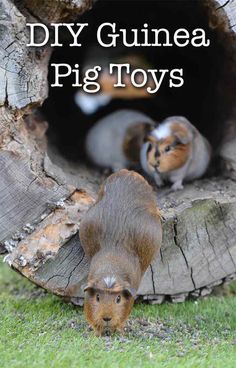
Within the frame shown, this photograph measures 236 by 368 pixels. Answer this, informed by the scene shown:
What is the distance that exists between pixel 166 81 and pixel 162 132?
2532 millimetres

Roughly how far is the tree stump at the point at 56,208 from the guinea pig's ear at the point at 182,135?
747 millimetres

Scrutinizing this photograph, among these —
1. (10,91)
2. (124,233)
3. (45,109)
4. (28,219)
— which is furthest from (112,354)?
(45,109)

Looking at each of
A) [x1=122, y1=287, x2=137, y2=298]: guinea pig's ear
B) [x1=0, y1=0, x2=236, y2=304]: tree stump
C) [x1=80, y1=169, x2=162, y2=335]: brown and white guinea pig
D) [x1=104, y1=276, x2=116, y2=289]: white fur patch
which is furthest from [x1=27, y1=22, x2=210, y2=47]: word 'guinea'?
[x1=122, y1=287, x2=137, y2=298]: guinea pig's ear

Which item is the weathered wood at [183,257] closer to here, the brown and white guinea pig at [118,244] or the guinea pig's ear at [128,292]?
the brown and white guinea pig at [118,244]

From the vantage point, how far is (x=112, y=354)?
475cm

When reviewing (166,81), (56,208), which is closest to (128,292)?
(56,208)

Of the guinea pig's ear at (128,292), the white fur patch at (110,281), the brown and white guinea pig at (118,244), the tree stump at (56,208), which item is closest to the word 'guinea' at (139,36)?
the tree stump at (56,208)

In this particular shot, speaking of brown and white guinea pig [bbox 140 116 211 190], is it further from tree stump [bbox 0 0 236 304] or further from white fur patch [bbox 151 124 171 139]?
tree stump [bbox 0 0 236 304]

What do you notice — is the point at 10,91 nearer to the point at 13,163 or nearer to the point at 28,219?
the point at 13,163

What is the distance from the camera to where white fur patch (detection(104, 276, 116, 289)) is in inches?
201

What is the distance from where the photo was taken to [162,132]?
23.5 ft

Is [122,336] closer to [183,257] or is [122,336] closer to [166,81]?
[183,257]

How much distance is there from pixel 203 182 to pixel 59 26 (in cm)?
198

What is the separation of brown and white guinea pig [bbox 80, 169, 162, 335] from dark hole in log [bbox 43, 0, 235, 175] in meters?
1.94
